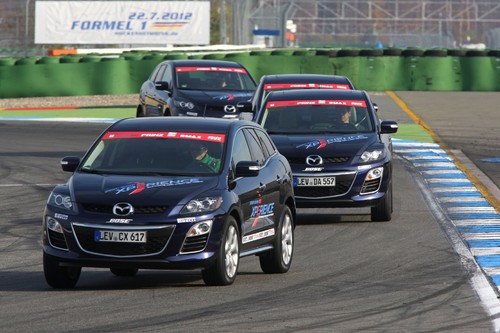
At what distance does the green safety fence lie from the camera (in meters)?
41.8

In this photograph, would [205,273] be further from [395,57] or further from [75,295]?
[395,57]

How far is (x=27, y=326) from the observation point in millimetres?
8906

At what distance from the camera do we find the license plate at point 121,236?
10.3 meters

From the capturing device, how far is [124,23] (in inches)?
2790

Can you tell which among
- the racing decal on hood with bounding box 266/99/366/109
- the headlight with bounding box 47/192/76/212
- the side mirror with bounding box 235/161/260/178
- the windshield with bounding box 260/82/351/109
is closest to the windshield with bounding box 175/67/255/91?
the windshield with bounding box 260/82/351/109

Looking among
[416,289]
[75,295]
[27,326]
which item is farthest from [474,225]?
[27,326]

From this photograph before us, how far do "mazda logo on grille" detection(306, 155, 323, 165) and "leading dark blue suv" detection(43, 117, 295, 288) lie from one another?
3.59 m

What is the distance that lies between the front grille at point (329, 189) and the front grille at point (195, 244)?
529 centimetres

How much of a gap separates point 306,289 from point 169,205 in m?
1.33

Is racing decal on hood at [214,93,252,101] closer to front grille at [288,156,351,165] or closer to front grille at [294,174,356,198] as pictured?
front grille at [288,156,351,165]

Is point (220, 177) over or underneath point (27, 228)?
over

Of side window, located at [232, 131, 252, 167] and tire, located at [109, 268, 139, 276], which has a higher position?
side window, located at [232, 131, 252, 167]

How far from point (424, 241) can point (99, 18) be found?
58311 mm

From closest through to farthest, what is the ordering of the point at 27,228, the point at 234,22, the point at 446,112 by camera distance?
the point at 27,228 → the point at 446,112 → the point at 234,22
